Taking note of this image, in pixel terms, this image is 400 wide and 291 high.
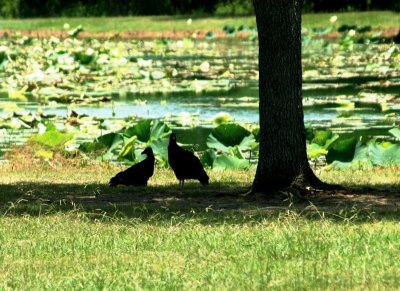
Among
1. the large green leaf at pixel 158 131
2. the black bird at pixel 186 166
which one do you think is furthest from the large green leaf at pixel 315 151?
the black bird at pixel 186 166

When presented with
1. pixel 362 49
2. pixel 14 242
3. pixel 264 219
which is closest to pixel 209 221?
pixel 264 219

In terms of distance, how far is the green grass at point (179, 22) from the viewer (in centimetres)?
5569

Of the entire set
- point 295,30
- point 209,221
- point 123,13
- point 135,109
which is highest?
point 295,30

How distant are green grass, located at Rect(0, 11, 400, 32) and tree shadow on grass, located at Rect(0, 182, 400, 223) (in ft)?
133

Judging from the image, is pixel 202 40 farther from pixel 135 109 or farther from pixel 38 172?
pixel 38 172

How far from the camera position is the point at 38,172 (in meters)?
15.3

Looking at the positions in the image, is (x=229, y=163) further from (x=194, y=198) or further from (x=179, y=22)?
(x=179, y=22)

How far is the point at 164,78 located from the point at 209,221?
22.0 metres

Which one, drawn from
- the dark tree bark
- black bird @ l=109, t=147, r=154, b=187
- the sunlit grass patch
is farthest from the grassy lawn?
the dark tree bark

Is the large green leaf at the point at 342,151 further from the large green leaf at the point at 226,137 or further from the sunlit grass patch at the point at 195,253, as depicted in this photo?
the sunlit grass patch at the point at 195,253

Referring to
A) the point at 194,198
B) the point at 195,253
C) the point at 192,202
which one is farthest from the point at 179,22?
the point at 195,253

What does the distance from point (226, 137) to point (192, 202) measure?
4.96 m

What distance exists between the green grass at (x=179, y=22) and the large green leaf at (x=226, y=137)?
1437 inches

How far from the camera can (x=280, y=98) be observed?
12.1 meters
